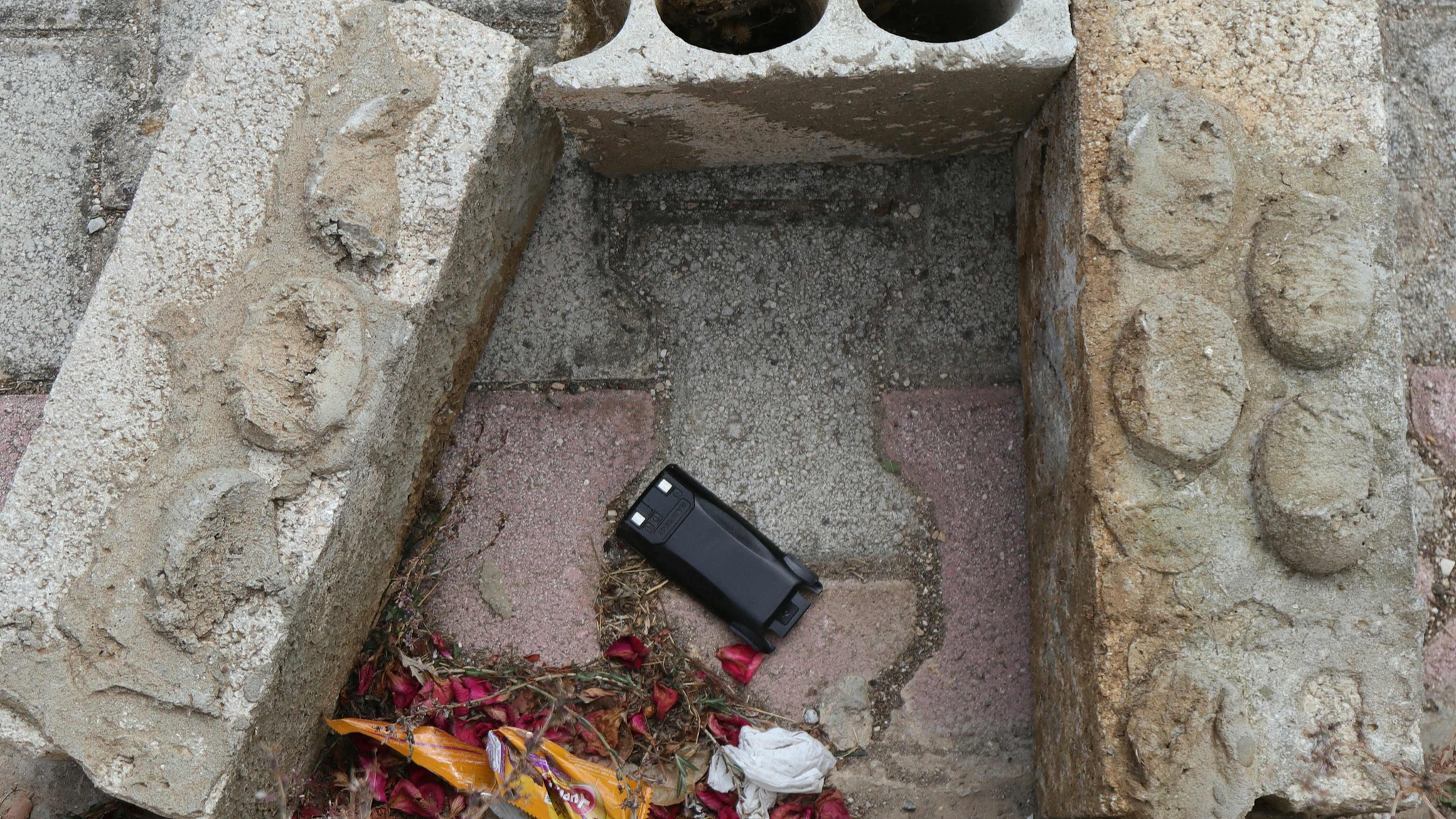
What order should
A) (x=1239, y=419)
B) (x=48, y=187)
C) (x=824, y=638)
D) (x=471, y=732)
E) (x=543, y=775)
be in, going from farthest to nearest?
(x=48, y=187) → (x=824, y=638) → (x=471, y=732) → (x=543, y=775) → (x=1239, y=419)

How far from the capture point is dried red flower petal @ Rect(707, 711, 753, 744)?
7.45 ft

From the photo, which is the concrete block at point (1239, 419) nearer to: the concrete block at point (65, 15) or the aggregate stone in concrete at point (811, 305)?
the aggregate stone in concrete at point (811, 305)

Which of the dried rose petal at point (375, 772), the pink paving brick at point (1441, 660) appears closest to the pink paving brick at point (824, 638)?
the dried rose petal at point (375, 772)

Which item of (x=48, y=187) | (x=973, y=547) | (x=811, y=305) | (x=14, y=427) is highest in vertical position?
(x=48, y=187)

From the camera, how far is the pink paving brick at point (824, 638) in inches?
93.6

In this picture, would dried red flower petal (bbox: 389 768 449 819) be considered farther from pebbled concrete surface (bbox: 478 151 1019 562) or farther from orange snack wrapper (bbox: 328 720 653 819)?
pebbled concrete surface (bbox: 478 151 1019 562)

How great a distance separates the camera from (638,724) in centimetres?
228

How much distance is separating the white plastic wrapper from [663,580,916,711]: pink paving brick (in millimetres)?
124

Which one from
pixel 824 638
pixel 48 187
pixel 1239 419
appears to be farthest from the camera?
pixel 48 187

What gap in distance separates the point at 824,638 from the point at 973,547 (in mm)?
412

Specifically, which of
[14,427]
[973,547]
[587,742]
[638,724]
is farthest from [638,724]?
[14,427]

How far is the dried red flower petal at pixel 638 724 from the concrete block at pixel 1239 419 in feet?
3.06

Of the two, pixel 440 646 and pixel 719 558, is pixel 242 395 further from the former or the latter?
pixel 719 558

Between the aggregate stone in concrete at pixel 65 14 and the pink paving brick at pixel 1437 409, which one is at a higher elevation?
the aggregate stone in concrete at pixel 65 14
